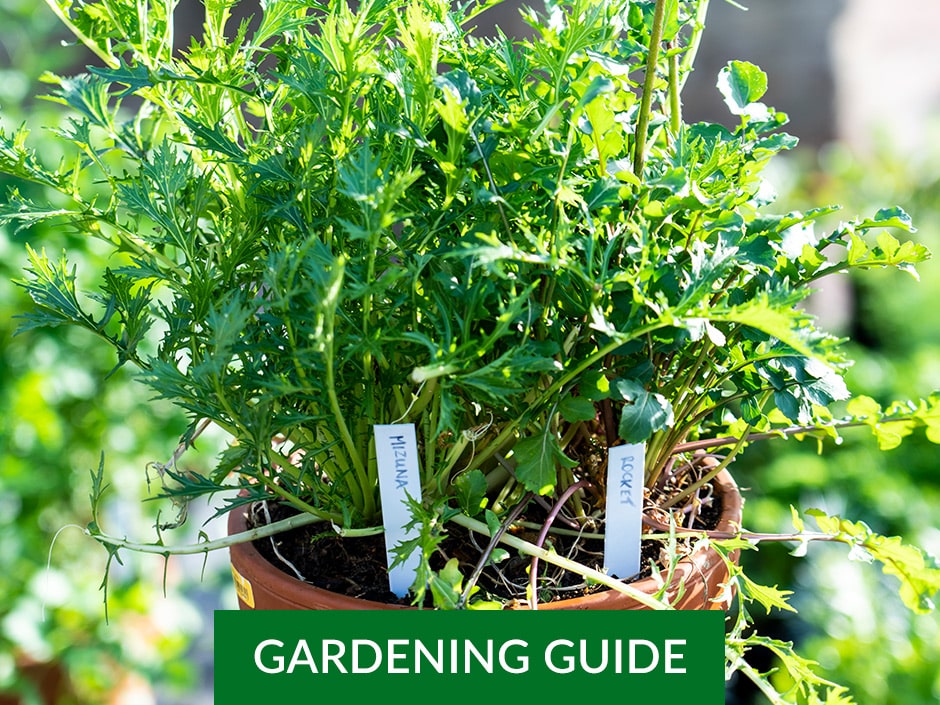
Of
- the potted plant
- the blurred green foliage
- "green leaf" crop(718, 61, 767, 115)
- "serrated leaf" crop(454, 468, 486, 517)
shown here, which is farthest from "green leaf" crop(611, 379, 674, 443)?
the blurred green foliage

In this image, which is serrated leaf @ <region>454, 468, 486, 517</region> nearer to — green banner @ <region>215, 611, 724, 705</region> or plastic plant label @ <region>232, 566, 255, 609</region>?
green banner @ <region>215, 611, 724, 705</region>

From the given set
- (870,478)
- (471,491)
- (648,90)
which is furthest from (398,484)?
(870,478)

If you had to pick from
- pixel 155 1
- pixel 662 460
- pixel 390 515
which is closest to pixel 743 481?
pixel 662 460

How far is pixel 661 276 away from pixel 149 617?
4.26 ft

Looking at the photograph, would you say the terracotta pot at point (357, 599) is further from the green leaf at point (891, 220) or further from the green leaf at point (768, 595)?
the green leaf at point (891, 220)

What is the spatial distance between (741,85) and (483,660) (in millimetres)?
422

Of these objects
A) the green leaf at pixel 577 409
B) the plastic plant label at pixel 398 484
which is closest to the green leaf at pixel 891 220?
the green leaf at pixel 577 409

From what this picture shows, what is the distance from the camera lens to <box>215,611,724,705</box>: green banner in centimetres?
58

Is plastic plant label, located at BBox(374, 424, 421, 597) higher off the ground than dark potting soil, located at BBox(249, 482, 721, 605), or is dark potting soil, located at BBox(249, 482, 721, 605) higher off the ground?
plastic plant label, located at BBox(374, 424, 421, 597)

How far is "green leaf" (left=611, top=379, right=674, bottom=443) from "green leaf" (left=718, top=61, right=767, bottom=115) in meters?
0.21

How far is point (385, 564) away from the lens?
2.23 feet

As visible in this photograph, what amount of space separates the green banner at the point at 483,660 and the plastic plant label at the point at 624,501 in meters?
0.06

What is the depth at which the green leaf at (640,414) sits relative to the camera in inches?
22.5

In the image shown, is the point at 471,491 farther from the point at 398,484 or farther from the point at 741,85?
the point at 741,85
